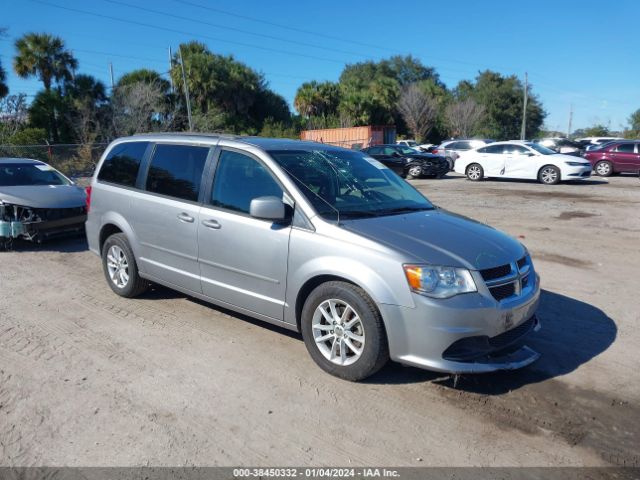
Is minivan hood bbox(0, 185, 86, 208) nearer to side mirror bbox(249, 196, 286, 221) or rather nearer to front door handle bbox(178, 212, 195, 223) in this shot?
front door handle bbox(178, 212, 195, 223)

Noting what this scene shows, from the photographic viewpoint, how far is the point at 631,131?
214ft

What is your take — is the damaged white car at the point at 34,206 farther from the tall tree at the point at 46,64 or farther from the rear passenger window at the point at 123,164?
the tall tree at the point at 46,64

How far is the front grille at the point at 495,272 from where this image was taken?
12.0ft

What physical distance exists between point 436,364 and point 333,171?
202cm

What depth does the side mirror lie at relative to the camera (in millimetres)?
3988

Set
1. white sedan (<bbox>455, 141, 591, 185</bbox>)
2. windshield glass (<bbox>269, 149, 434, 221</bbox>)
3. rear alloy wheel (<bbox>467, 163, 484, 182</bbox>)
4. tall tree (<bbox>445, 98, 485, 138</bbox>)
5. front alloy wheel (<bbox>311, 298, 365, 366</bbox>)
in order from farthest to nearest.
Answer: 1. tall tree (<bbox>445, 98, 485, 138</bbox>)
2. rear alloy wheel (<bbox>467, 163, 484, 182</bbox>)
3. white sedan (<bbox>455, 141, 591, 185</bbox>)
4. windshield glass (<bbox>269, 149, 434, 221</bbox>)
5. front alloy wheel (<bbox>311, 298, 365, 366</bbox>)

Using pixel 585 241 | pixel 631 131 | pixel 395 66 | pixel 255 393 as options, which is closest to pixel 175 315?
pixel 255 393

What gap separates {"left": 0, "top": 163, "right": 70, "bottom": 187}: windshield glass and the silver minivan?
4445 millimetres

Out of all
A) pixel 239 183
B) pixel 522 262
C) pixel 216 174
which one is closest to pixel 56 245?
pixel 216 174

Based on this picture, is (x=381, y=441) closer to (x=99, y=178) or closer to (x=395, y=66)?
(x=99, y=178)

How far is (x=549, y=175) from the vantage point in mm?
18797

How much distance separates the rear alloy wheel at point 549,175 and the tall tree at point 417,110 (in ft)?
112

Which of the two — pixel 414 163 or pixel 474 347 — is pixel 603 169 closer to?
pixel 414 163

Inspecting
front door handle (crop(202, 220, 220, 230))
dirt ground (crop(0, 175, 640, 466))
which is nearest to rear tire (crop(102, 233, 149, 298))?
dirt ground (crop(0, 175, 640, 466))
